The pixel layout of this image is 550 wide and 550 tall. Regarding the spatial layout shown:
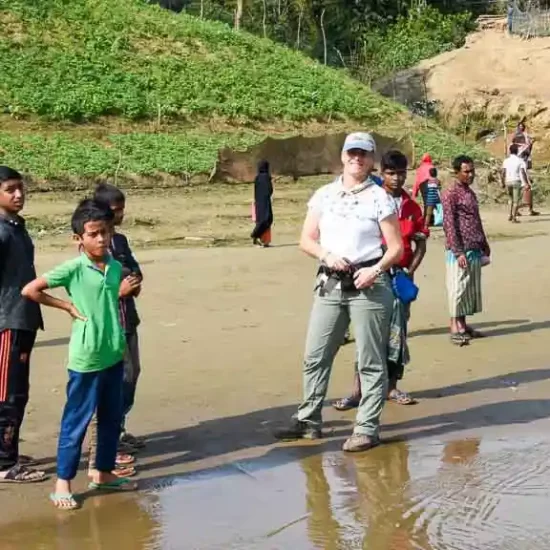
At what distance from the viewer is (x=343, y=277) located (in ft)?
21.3

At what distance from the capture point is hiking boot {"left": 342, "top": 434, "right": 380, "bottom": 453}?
654 centimetres

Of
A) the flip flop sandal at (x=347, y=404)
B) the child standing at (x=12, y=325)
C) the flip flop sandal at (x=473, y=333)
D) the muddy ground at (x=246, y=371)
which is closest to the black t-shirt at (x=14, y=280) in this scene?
the child standing at (x=12, y=325)

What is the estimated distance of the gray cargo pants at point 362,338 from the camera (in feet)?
21.4

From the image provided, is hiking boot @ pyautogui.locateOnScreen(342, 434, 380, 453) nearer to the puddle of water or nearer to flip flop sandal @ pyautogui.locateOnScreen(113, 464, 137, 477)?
the puddle of water

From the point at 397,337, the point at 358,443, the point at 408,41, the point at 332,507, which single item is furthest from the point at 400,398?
the point at 408,41

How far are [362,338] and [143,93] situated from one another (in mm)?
24435

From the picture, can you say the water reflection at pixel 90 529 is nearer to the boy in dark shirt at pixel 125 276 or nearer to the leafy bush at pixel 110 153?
the boy in dark shirt at pixel 125 276

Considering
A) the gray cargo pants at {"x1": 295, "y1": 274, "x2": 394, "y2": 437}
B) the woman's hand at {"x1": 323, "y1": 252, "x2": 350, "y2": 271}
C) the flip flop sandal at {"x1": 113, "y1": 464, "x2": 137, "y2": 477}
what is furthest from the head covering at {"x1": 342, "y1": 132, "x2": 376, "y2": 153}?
the flip flop sandal at {"x1": 113, "y1": 464, "x2": 137, "y2": 477}

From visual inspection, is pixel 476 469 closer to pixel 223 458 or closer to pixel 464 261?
pixel 223 458

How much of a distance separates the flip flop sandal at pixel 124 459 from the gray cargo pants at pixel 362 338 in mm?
1172

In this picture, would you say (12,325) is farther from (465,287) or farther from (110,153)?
(110,153)

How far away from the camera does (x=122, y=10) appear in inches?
1369

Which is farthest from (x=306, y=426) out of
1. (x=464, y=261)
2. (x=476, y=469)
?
(x=464, y=261)

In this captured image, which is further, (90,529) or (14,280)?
(14,280)
